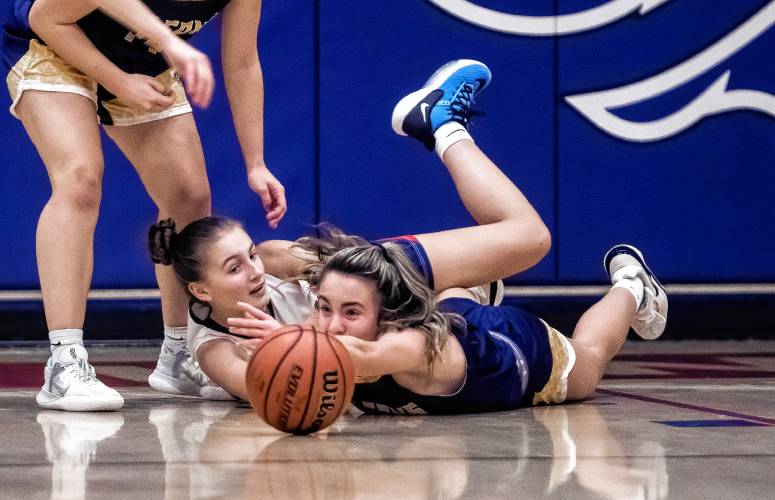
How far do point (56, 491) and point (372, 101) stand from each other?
13.3 feet

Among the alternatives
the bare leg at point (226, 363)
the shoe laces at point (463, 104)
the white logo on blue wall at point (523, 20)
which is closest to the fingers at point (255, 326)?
the bare leg at point (226, 363)

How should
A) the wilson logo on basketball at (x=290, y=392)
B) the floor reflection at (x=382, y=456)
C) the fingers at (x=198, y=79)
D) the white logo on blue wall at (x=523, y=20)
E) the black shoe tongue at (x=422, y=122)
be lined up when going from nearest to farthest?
the floor reflection at (x=382, y=456) < the wilson logo on basketball at (x=290, y=392) < the fingers at (x=198, y=79) < the black shoe tongue at (x=422, y=122) < the white logo on blue wall at (x=523, y=20)

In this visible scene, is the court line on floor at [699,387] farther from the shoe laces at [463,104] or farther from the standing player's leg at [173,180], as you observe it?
the standing player's leg at [173,180]

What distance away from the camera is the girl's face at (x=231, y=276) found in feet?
11.8

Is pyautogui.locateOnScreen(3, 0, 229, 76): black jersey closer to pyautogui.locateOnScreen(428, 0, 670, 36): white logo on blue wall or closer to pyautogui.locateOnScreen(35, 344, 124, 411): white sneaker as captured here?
pyautogui.locateOnScreen(35, 344, 124, 411): white sneaker

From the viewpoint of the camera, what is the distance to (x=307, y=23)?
19.9ft

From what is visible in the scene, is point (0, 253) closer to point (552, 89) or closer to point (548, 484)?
point (552, 89)

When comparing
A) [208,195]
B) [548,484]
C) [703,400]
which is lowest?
[703,400]

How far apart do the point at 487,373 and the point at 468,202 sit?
72 cm

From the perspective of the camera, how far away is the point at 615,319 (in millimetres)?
4211

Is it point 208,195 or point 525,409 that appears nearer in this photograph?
point 525,409

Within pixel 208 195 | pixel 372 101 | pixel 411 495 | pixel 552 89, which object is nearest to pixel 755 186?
pixel 552 89

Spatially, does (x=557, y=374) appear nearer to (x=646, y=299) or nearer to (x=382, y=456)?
(x=646, y=299)

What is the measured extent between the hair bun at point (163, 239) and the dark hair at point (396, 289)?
51cm
